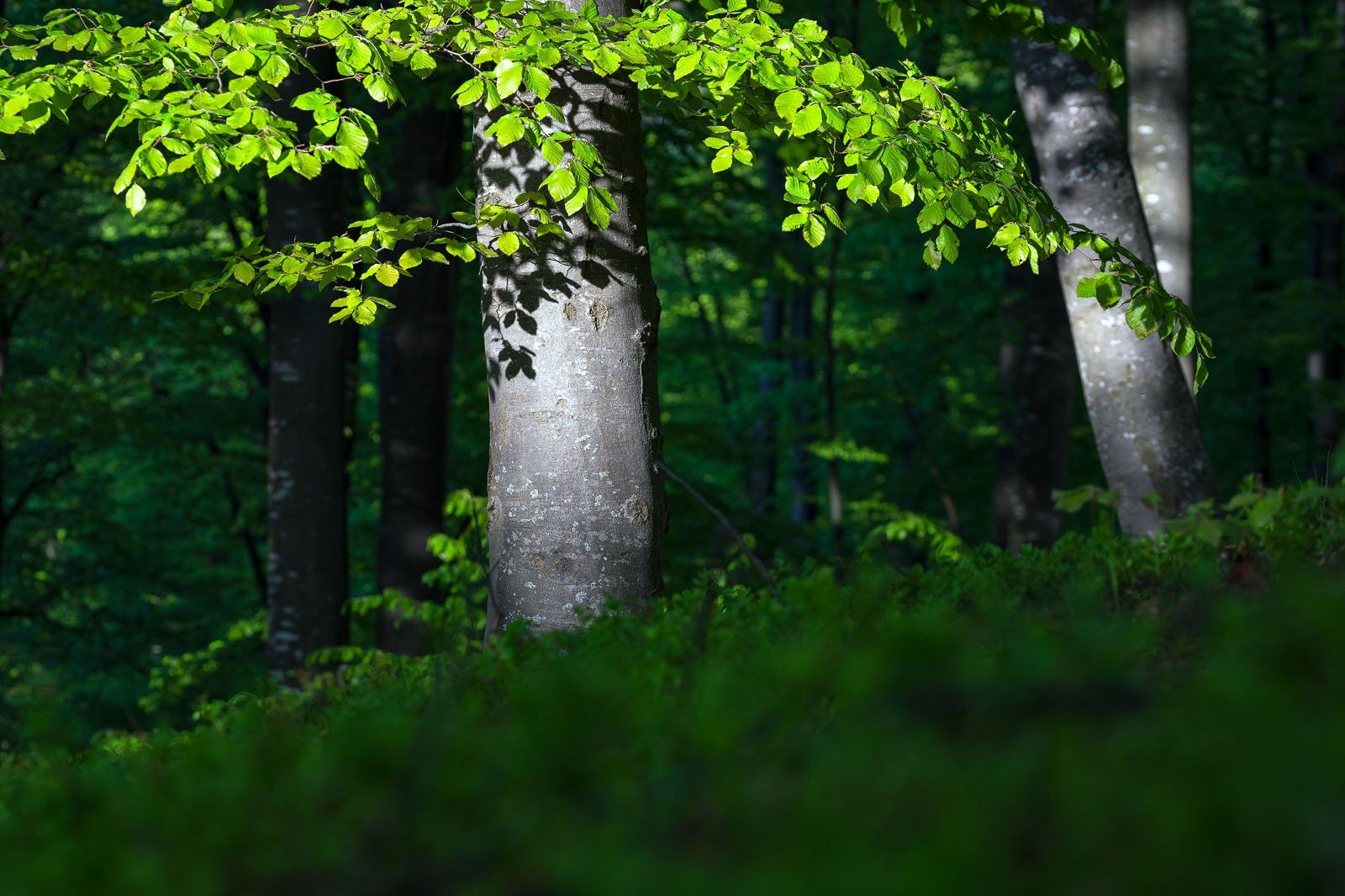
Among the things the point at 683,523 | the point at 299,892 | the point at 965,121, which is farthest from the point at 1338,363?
the point at 299,892

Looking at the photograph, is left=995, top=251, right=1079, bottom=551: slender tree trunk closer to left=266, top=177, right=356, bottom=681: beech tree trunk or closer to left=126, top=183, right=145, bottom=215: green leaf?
left=266, top=177, right=356, bottom=681: beech tree trunk

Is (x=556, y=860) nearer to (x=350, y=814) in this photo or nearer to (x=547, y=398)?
(x=350, y=814)

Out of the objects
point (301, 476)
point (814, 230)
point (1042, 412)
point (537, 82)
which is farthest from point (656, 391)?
point (1042, 412)

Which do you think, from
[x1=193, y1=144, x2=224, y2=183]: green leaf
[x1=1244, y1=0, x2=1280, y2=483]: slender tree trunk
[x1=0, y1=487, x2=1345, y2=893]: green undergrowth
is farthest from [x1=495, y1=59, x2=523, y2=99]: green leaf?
[x1=1244, y1=0, x2=1280, y2=483]: slender tree trunk

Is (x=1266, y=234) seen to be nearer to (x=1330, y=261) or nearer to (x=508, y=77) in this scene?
(x=1330, y=261)

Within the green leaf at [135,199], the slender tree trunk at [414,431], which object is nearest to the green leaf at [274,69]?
the green leaf at [135,199]

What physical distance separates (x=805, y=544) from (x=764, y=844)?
36.8ft

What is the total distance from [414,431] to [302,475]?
1511 millimetres

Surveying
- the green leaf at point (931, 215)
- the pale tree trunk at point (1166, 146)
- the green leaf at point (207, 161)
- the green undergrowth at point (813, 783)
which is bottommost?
the green undergrowth at point (813, 783)

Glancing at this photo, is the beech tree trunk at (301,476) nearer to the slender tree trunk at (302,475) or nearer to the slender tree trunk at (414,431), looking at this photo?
the slender tree trunk at (302,475)

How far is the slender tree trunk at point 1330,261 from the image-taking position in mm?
15183

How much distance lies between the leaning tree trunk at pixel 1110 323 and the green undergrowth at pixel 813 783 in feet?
12.4

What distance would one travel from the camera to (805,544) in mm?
12562

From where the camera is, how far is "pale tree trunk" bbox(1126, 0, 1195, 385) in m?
7.11
